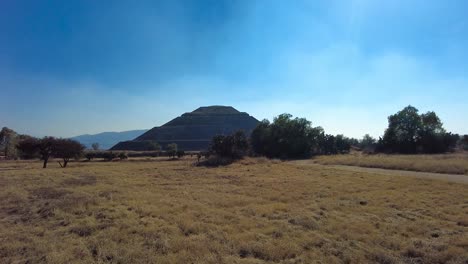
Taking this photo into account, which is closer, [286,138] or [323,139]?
[286,138]

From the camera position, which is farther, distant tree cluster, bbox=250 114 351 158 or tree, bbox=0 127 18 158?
tree, bbox=0 127 18 158

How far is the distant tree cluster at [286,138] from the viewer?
184 feet

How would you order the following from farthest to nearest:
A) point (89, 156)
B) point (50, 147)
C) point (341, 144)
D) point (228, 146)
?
1. point (341, 144)
2. point (89, 156)
3. point (228, 146)
4. point (50, 147)

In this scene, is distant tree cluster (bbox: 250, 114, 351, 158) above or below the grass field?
above

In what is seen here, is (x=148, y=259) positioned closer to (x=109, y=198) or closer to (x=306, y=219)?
(x=306, y=219)

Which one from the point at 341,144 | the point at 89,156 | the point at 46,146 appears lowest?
the point at 89,156

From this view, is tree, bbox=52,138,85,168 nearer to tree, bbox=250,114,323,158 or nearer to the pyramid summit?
tree, bbox=250,114,323,158

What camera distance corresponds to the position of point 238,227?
27.9 feet

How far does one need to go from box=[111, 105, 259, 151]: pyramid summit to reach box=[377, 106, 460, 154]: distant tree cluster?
70648 millimetres

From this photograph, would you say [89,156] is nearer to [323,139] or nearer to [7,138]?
[7,138]

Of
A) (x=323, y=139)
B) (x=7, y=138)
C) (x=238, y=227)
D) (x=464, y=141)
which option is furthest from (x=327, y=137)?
(x=7, y=138)

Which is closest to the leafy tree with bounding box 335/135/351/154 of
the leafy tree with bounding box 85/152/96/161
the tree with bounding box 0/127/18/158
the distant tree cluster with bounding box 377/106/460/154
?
the distant tree cluster with bounding box 377/106/460/154

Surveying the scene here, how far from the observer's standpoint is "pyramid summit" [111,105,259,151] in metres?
136

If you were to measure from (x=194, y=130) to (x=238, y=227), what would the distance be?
14645 cm
